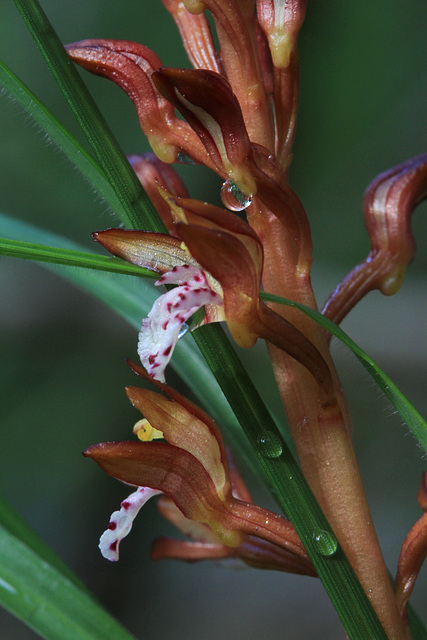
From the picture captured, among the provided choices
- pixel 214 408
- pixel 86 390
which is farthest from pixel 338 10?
pixel 214 408

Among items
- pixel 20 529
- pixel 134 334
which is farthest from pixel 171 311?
pixel 134 334

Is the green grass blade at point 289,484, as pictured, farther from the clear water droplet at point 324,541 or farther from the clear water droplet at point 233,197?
the clear water droplet at point 233,197

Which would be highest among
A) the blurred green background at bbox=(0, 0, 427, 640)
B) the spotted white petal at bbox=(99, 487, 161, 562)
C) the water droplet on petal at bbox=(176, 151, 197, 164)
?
the water droplet on petal at bbox=(176, 151, 197, 164)

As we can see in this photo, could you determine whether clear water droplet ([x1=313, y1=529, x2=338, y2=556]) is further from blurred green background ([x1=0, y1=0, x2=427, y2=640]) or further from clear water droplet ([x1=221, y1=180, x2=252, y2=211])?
blurred green background ([x1=0, y1=0, x2=427, y2=640])

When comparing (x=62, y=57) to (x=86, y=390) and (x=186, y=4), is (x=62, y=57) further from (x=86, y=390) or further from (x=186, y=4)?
(x=86, y=390)

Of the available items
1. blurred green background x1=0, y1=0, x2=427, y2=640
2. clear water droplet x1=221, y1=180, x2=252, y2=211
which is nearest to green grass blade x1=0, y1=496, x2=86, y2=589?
clear water droplet x1=221, y1=180, x2=252, y2=211

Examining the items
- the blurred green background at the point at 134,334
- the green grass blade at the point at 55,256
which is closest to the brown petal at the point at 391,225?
the green grass blade at the point at 55,256
